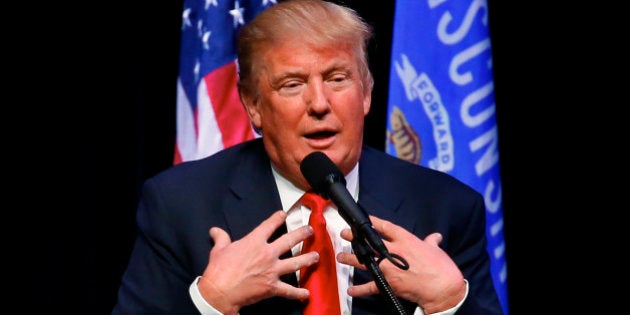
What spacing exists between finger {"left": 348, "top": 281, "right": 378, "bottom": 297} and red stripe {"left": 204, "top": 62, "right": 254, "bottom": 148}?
102 centimetres

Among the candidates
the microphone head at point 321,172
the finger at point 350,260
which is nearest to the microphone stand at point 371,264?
the microphone head at point 321,172

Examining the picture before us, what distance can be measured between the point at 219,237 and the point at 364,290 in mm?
341

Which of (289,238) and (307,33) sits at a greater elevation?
(307,33)

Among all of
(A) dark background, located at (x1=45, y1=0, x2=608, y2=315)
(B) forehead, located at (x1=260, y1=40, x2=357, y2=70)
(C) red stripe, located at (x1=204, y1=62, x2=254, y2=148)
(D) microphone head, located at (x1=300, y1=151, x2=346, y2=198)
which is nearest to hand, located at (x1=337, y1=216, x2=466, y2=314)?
(D) microphone head, located at (x1=300, y1=151, x2=346, y2=198)

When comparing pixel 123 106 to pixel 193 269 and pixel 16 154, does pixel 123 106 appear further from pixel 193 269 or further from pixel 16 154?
pixel 193 269

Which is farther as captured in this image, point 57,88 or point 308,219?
point 57,88

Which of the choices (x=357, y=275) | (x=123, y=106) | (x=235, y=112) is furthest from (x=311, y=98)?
(x=123, y=106)

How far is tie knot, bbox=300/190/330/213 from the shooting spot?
7.27 feet

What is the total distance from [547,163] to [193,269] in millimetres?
1652

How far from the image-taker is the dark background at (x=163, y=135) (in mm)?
3301

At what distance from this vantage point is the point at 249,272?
6.56ft

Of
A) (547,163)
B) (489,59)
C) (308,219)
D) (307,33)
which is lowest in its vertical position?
(547,163)

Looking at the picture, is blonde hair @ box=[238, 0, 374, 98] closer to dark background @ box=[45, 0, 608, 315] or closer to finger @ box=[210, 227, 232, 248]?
finger @ box=[210, 227, 232, 248]

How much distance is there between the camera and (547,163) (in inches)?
135
